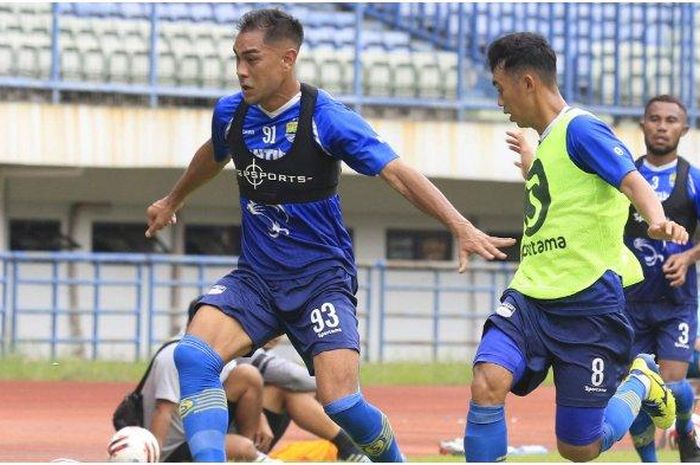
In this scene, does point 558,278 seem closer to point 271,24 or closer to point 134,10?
point 271,24

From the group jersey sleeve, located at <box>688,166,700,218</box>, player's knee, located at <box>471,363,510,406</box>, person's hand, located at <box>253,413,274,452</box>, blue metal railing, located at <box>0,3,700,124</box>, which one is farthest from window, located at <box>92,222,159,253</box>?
player's knee, located at <box>471,363,510,406</box>

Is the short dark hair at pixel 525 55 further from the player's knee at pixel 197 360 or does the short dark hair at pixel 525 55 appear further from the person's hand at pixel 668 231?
the player's knee at pixel 197 360

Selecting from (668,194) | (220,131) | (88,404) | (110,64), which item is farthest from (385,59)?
(220,131)

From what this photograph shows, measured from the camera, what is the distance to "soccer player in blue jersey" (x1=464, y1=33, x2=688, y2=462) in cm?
814

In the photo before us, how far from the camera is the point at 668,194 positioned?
1120 cm

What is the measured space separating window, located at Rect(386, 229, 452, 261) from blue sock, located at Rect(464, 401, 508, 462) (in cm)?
1847

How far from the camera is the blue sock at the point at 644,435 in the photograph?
10.5 meters

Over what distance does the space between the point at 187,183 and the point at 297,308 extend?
3.76 feet

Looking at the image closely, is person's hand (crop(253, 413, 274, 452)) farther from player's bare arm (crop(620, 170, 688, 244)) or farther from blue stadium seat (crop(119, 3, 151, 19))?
blue stadium seat (crop(119, 3, 151, 19))

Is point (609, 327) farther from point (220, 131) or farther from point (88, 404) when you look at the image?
point (88, 404)

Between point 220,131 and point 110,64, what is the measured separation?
14.5m

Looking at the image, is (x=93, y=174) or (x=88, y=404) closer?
(x=88, y=404)

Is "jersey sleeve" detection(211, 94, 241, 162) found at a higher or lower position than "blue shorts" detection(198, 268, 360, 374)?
higher

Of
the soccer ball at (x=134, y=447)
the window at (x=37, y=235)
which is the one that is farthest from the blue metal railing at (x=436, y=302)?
the soccer ball at (x=134, y=447)
